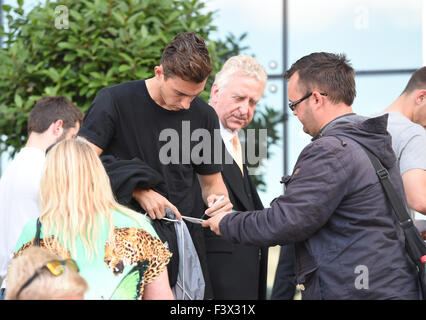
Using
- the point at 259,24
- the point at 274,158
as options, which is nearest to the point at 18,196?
the point at 274,158

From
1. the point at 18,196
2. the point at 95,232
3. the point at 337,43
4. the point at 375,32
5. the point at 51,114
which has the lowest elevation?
the point at 95,232

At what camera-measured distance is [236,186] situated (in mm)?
3381

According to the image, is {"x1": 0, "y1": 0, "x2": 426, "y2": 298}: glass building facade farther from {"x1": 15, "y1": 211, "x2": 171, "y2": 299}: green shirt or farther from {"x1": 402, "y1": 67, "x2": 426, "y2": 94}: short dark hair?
{"x1": 15, "y1": 211, "x2": 171, "y2": 299}: green shirt

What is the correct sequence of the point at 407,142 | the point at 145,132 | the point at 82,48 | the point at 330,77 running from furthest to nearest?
the point at 82,48, the point at 407,142, the point at 145,132, the point at 330,77

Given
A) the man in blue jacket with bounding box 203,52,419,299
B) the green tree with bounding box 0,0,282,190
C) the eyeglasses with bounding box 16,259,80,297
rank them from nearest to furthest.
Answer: the eyeglasses with bounding box 16,259,80,297 < the man in blue jacket with bounding box 203,52,419,299 < the green tree with bounding box 0,0,282,190

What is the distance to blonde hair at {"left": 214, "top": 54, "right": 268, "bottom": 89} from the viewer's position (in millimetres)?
3680

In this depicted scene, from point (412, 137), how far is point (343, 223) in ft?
3.02

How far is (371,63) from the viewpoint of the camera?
21.3 feet

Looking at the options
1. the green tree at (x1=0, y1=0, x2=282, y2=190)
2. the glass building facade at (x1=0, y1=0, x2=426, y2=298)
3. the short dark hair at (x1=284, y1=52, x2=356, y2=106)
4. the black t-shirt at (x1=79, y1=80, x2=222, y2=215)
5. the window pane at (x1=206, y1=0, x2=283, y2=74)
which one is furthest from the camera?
the window pane at (x1=206, y1=0, x2=283, y2=74)

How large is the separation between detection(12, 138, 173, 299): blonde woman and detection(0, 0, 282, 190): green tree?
1717mm

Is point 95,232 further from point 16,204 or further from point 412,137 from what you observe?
point 412,137

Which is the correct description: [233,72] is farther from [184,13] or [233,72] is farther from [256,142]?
[256,142]

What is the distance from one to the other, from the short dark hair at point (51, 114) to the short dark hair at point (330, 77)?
182 centimetres

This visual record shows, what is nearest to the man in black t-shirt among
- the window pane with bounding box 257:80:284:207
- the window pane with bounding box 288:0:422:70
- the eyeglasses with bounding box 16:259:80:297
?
the eyeglasses with bounding box 16:259:80:297
